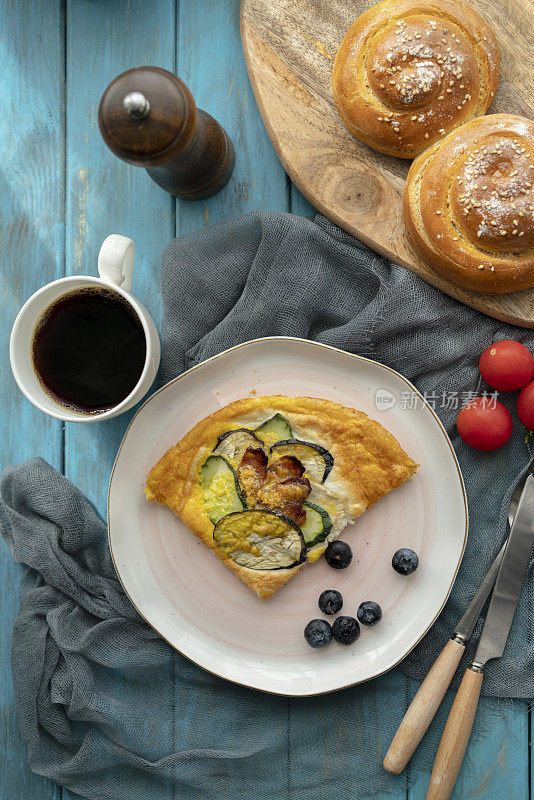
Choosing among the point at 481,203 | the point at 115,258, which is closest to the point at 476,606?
the point at 481,203

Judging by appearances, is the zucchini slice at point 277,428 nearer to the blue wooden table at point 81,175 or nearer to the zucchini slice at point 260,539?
the zucchini slice at point 260,539

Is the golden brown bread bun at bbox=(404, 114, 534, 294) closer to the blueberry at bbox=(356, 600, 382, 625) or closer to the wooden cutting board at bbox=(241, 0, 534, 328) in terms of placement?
the wooden cutting board at bbox=(241, 0, 534, 328)

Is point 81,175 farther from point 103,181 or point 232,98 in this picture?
point 232,98

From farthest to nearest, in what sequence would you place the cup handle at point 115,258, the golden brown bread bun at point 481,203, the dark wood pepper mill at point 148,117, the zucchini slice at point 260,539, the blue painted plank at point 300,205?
the blue painted plank at point 300,205, the zucchini slice at point 260,539, the golden brown bread bun at point 481,203, the cup handle at point 115,258, the dark wood pepper mill at point 148,117

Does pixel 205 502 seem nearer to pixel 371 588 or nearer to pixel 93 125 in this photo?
pixel 371 588

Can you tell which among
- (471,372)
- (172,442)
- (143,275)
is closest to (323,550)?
(172,442)

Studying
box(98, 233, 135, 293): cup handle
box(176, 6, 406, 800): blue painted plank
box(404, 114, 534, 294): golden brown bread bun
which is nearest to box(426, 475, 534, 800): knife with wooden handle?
box(404, 114, 534, 294): golden brown bread bun

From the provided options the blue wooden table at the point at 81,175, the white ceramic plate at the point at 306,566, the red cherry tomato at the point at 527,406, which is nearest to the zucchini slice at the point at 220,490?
the white ceramic plate at the point at 306,566
